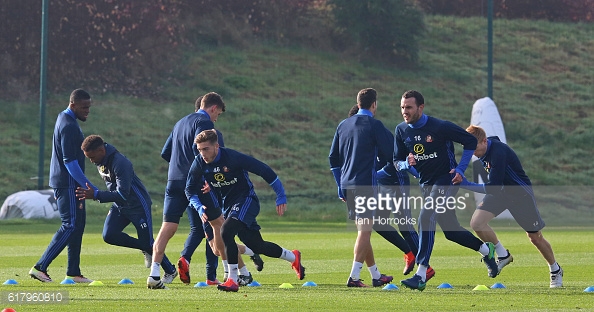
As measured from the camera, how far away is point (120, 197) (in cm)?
1225

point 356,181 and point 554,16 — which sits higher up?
point 554,16

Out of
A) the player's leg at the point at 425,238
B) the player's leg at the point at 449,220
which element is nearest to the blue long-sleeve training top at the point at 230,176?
the player's leg at the point at 425,238

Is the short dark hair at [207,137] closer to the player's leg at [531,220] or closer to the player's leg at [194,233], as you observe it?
the player's leg at [194,233]

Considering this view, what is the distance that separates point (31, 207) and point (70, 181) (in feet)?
46.6

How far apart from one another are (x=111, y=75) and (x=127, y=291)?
100 feet

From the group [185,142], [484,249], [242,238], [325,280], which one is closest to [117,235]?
[185,142]

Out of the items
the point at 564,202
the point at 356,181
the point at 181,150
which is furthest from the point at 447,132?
the point at 564,202

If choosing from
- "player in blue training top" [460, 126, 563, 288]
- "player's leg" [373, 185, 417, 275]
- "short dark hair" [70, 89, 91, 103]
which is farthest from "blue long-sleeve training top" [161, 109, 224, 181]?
"player in blue training top" [460, 126, 563, 288]

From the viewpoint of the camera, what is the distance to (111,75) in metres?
41.1

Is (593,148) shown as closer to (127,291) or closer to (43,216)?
(43,216)

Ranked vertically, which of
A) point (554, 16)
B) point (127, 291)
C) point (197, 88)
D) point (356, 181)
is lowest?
point (127, 291)

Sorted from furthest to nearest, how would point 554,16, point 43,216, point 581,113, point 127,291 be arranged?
point 554,16, point 581,113, point 43,216, point 127,291

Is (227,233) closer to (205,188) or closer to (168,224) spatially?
(205,188)

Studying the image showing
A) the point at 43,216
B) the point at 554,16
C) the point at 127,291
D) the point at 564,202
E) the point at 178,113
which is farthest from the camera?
the point at 554,16
